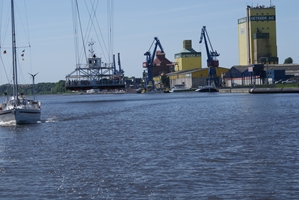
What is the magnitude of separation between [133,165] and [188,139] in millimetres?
8517

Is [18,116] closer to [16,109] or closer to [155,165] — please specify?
[16,109]

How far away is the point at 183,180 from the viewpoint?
18.3 m

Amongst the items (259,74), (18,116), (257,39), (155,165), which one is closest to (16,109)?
(18,116)

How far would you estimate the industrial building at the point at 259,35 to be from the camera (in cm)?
17588

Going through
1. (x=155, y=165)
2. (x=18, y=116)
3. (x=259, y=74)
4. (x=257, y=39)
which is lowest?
(x=155, y=165)

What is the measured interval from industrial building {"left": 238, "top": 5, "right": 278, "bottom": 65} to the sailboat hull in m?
136

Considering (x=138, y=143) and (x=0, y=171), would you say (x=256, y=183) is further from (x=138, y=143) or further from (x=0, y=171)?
(x=138, y=143)

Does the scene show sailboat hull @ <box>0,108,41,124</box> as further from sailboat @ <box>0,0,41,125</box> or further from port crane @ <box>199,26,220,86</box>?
port crane @ <box>199,26,220,86</box>

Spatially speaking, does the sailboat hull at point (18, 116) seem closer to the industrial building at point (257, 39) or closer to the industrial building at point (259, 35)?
the industrial building at point (257, 39)

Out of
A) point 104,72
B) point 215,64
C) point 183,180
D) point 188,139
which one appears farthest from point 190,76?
point 183,180

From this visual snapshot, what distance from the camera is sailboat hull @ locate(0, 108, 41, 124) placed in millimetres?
42281

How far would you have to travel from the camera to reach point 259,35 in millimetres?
175375

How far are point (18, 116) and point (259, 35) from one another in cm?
13993

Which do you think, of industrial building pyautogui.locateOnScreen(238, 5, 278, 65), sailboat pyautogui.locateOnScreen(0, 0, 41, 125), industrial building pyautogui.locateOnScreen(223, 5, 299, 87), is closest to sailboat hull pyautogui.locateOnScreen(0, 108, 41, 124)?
sailboat pyautogui.locateOnScreen(0, 0, 41, 125)
